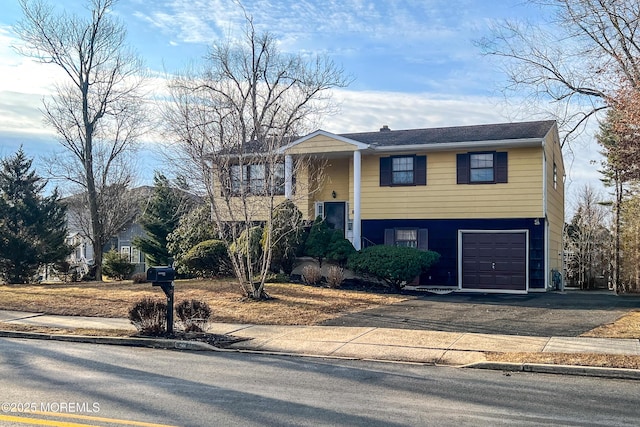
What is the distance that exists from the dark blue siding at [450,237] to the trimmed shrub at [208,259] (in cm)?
593

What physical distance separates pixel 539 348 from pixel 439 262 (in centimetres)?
1349

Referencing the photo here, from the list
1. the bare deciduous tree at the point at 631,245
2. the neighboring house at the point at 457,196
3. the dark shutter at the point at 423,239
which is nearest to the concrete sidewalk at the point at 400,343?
the neighboring house at the point at 457,196

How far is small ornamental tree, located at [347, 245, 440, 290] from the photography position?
20.9 meters

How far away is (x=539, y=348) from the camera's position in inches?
408

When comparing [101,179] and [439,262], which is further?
[101,179]

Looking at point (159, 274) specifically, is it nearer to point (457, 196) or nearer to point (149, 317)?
point (149, 317)

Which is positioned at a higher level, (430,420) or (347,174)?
(347,174)

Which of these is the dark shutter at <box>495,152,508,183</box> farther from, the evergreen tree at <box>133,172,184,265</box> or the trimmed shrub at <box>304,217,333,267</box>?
the evergreen tree at <box>133,172,184,265</box>

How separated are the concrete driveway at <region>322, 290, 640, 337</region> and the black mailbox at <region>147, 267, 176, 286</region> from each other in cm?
407

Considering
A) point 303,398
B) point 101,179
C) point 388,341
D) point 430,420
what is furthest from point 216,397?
point 101,179

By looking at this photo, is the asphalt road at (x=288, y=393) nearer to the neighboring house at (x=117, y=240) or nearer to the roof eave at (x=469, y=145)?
the roof eave at (x=469, y=145)

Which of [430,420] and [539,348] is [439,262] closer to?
[539,348]

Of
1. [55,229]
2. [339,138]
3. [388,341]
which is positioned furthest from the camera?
[55,229]

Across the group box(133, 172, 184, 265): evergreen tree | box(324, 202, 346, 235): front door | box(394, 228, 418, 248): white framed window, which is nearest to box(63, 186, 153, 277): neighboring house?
box(133, 172, 184, 265): evergreen tree
